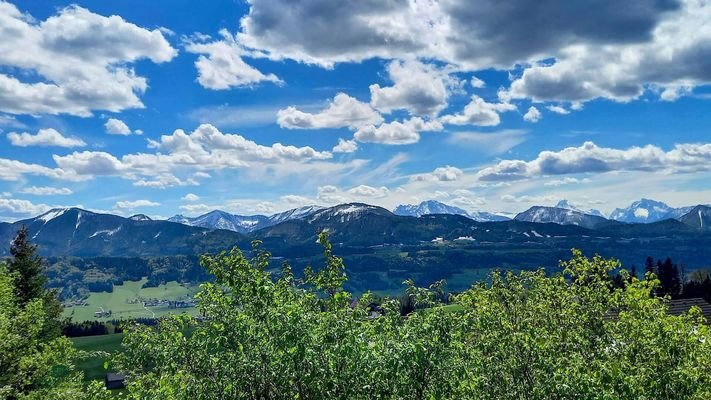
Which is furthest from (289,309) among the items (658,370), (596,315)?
(596,315)

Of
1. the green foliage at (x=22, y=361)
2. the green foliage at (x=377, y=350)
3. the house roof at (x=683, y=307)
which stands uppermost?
the green foliage at (x=377, y=350)

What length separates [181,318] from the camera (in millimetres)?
19984

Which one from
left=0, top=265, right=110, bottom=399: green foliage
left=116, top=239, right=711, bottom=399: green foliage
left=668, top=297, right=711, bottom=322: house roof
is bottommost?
left=668, top=297, right=711, bottom=322: house roof

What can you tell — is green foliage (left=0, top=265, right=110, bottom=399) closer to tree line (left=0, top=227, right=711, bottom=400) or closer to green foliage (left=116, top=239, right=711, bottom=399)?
tree line (left=0, top=227, right=711, bottom=400)

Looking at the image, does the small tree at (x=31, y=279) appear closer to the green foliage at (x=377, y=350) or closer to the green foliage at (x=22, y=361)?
the green foliage at (x=22, y=361)

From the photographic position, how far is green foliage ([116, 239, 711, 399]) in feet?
50.2

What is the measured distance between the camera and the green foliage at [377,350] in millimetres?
15297

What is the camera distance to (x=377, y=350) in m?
16.4

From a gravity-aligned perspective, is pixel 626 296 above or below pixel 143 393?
above

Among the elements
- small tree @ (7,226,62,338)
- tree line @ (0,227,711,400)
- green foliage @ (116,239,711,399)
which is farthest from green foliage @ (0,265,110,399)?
green foliage @ (116,239,711,399)

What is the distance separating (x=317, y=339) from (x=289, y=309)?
1.34 meters

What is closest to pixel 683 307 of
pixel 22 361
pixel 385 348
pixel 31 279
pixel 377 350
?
pixel 385 348

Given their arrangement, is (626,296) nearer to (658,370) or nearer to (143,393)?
(658,370)

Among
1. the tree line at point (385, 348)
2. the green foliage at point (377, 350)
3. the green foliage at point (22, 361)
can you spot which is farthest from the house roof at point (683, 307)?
the green foliage at point (22, 361)
